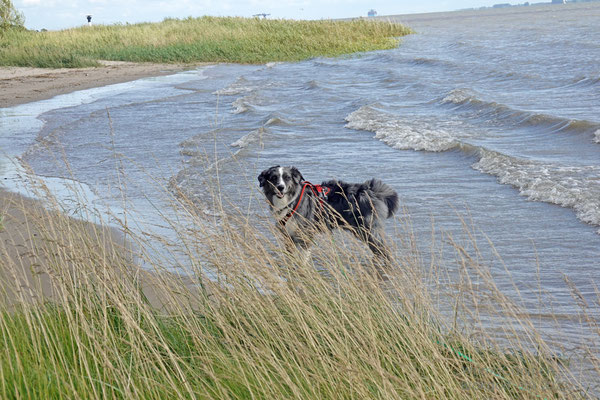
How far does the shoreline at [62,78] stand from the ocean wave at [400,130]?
12.3 m

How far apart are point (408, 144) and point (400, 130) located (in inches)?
59.8

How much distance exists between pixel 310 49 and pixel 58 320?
3876cm

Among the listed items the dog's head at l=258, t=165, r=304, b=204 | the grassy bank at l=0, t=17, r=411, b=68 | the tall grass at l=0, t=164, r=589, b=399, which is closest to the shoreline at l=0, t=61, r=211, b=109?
the grassy bank at l=0, t=17, r=411, b=68

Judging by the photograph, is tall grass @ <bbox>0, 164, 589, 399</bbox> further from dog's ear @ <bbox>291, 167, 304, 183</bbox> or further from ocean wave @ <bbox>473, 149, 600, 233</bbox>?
ocean wave @ <bbox>473, 149, 600, 233</bbox>

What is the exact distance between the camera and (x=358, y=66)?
31.2 metres

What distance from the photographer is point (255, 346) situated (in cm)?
325

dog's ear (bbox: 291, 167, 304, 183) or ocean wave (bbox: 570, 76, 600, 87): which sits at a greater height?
dog's ear (bbox: 291, 167, 304, 183)

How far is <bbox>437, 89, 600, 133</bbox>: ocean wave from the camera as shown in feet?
41.8

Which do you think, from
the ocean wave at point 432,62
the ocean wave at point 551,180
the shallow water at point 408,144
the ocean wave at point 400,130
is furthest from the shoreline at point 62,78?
the ocean wave at point 551,180

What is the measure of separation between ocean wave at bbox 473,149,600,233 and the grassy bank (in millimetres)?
27990

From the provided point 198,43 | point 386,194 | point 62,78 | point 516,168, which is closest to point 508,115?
point 516,168

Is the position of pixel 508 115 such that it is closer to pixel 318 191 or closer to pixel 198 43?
pixel 318 191

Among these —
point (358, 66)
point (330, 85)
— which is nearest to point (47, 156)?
point (330, 85)

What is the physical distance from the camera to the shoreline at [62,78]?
23333mm
